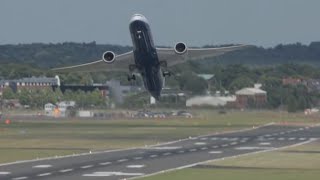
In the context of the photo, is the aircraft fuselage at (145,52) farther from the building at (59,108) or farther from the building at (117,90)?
the building at (59,108)

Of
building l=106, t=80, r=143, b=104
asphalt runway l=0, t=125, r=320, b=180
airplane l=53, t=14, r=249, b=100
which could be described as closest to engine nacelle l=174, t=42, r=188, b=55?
airplane l=53, t=14, r=249, b=100

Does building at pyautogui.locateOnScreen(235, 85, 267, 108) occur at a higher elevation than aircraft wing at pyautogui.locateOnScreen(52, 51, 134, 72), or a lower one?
higher

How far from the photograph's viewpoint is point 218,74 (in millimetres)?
182750

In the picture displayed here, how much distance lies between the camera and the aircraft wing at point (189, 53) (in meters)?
71.9

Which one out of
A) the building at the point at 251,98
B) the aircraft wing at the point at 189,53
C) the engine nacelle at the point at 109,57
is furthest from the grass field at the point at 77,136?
the building at the point at 251,98

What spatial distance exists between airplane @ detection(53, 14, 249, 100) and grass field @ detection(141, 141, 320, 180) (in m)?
8.05

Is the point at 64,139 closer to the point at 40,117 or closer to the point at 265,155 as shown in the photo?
the point at 265,155

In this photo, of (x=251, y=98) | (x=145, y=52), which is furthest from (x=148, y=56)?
(x=251, y=98)

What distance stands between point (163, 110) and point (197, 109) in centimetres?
1267

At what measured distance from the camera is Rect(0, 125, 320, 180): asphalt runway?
56188mm

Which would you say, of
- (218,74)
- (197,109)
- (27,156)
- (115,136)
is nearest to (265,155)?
(27,156)

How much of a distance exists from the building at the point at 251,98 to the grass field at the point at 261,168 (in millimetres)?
87970

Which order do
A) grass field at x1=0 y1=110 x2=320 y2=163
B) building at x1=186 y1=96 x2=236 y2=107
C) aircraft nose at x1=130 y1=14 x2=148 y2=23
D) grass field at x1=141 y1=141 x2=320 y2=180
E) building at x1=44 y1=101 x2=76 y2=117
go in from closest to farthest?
grass field at x1=141 y1=141 x2=320 y2=180 < aircraft nose at x1=130 y1=14 x2=148 y2=23 < grass field at x1=0 y1=110 x2=320 y2=163 < building at x1=186 y1=96 x2=236 y2=107 < building at x1=44 y1=101 x2=76 y2=117

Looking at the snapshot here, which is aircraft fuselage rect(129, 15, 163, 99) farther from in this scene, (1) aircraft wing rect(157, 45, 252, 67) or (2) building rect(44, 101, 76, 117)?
(2) building rect(44, 101, 76, 117)
